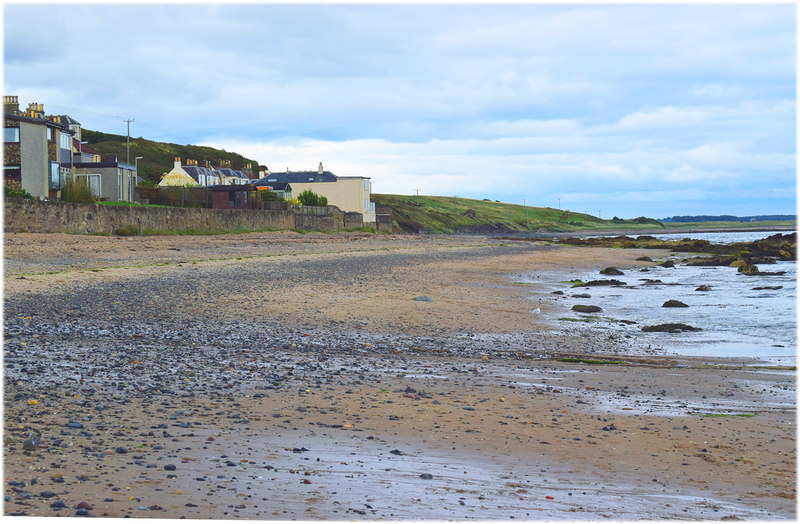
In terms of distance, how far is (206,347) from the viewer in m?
9.01

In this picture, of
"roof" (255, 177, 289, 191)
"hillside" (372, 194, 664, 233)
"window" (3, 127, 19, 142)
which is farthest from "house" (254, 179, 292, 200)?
"window" (3, 127, 19, 142)

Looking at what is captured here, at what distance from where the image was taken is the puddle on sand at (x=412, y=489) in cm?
396

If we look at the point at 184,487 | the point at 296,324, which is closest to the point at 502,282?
the point at 296,324

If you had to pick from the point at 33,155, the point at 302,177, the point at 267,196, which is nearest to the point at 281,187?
the point at 302,177

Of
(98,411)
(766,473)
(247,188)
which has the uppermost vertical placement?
(247,188)

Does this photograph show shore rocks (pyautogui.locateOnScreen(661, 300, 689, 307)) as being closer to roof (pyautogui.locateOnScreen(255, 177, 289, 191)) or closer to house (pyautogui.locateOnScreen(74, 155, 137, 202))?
house (pyautogui.locateOnScreen(74, 155, 137, 202))

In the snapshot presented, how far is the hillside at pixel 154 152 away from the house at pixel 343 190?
37.0 m

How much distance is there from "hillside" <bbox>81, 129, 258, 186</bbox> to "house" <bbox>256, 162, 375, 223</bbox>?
3699cm

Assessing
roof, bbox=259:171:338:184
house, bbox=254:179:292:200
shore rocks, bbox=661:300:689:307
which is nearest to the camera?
shore rocks, bbox=661:300:689:307

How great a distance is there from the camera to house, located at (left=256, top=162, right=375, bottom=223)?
7494 centimetres

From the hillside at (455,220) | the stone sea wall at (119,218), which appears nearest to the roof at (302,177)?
the hillside at (455,220)

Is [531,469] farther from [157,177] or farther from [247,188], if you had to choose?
[157,177]

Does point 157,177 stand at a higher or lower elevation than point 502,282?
higher

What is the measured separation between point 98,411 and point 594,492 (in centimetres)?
387
